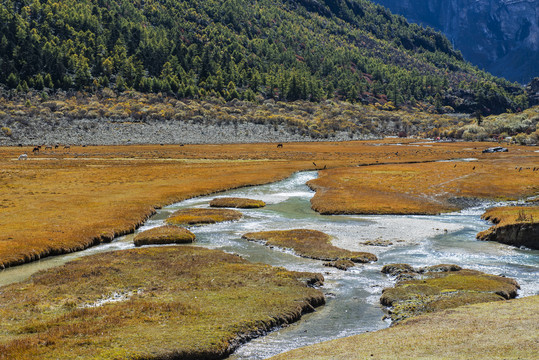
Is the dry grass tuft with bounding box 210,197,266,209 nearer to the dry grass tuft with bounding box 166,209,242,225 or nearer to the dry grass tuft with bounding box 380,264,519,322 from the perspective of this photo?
the dry grass tuft with bounding box 166,209,242,225

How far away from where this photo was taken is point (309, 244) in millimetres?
38719

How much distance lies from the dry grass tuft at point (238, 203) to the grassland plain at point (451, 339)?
39.1m

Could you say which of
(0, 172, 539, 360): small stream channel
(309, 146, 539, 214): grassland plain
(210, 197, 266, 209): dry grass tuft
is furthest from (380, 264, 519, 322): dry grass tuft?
(210, 197, 266, 209): dry grass tuft

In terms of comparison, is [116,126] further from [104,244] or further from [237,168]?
[104,244]

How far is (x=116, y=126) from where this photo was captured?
182 metres

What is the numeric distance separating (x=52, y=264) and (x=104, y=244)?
701cm

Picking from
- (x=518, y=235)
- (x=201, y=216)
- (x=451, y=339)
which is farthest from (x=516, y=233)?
(x=201, y=216)

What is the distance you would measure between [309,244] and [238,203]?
23.0 meters

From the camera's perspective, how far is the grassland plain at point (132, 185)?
41441 millimetres

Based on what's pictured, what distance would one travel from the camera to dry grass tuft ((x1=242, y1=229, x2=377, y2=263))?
35125mm

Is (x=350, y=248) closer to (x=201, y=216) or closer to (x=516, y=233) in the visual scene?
(x=516, y=233)

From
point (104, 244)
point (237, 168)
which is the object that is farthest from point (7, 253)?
point (237, 168)

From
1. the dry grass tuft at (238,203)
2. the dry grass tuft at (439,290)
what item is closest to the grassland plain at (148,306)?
the dry grass tuft at (439,290)

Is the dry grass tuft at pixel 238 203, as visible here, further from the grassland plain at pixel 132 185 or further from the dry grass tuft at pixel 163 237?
the dry grass tuft at pixel 163 237
